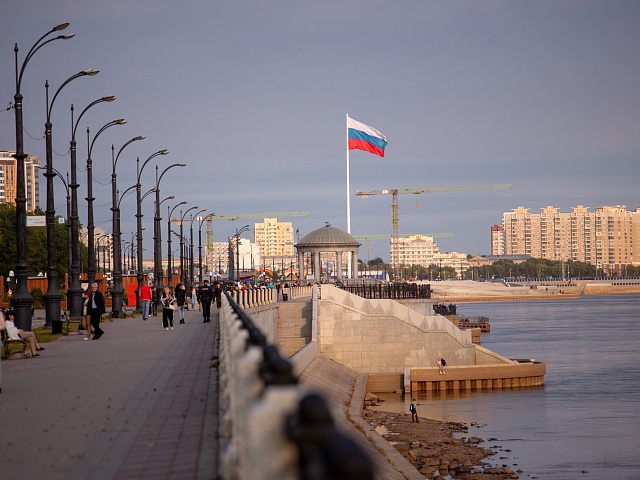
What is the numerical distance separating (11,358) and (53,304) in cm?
937

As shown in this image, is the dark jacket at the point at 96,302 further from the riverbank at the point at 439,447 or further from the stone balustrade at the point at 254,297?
the riverbank at the point at 439,447

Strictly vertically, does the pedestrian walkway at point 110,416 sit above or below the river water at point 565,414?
above

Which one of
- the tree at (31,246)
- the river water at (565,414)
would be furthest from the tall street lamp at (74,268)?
the tree at (31,246)

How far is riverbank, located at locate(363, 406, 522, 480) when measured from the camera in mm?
30562

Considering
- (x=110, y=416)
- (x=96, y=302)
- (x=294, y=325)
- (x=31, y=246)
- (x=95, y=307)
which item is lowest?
(x=294, y=325)

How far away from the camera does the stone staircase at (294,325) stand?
5056 centimetres

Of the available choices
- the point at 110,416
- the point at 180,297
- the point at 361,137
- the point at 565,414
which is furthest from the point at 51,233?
the point at 361,137

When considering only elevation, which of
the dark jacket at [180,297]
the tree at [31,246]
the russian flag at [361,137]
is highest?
the russian flag at [361,137]

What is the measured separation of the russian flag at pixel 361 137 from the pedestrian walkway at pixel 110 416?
201 ft

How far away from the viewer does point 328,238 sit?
263 feet

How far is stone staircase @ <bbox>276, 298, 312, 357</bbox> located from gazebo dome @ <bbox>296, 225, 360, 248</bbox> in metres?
22.2

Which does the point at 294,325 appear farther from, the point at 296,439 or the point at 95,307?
the point at 296,439

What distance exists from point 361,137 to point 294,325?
110 ft

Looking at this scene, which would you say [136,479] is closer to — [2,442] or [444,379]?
[2,442]
